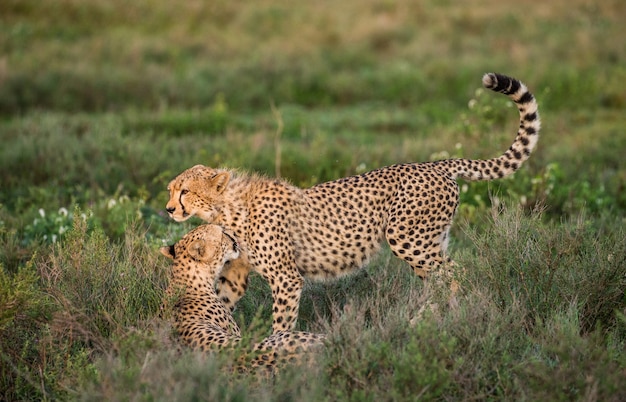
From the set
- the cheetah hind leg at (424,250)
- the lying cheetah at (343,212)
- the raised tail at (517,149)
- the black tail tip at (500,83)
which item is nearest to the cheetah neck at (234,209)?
the lying cheetah at (343,212)

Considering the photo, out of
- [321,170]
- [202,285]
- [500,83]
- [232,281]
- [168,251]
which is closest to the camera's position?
[500,83]

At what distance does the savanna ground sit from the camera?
13.7 ft

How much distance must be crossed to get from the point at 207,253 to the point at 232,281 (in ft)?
1.14

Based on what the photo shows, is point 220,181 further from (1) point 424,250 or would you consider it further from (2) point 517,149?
(2) point 517,149

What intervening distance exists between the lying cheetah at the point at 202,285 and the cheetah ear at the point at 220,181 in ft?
0.80

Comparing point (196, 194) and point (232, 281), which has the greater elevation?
point (196, 194)

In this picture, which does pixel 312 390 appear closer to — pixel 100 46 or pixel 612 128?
pixel 612 128

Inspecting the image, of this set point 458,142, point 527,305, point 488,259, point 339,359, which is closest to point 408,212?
point 488,259

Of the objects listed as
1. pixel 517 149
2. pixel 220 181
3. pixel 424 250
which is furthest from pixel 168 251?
pixel 517 149

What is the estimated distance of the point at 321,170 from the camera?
29.5 ft

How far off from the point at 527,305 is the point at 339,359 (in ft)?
4.67

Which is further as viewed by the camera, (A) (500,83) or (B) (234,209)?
(B) (234,209)

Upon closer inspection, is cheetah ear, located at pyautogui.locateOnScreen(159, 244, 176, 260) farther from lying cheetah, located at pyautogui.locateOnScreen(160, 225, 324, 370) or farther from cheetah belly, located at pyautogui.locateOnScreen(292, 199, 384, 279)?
cheetah belly, located at pyautogui.locateOnScreen(292, 199, 384, 279)

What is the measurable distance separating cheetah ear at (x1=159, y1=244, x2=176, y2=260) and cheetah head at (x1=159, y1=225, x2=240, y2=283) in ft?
0.05
